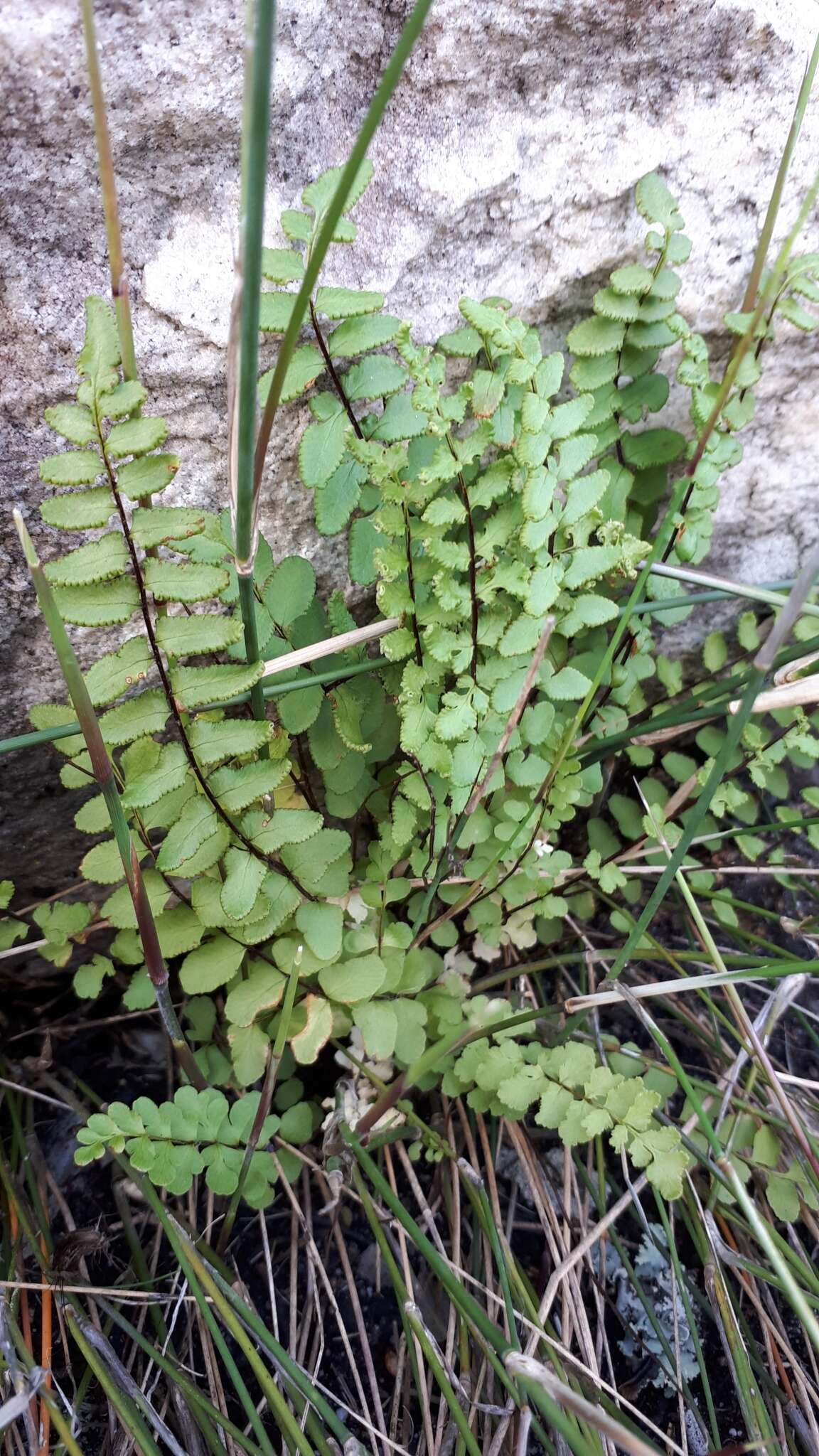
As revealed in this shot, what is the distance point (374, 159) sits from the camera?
3.66 feet

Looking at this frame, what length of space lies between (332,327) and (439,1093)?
1210mm

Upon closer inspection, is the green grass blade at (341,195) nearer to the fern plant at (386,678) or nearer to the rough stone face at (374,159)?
the fern plant at (386,678)

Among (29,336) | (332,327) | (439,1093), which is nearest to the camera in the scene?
(29,336)

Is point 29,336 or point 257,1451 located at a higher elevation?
point 29,336

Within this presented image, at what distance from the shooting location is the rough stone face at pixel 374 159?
958 mm

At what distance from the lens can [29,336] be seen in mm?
1023

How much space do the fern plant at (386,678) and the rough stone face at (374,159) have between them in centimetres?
7

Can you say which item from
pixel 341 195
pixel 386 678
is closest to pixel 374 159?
pixel 341 195

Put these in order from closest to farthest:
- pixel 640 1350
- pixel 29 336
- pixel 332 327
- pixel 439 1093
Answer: pixel 29 336 → pixel 332 327 → pixel 640 1350 → pixel 439 1093

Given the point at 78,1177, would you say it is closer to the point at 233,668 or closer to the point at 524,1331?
the point at 524,1331

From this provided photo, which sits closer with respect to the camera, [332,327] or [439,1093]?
[332,327]

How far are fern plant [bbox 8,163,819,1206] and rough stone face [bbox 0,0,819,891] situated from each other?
7 cm

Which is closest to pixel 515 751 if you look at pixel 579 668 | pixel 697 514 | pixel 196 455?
pixel 579 668

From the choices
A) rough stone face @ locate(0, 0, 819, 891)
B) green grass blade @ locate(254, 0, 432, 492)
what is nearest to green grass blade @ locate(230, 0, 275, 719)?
green grass blade @ locate(254, 0, 432, 492)
